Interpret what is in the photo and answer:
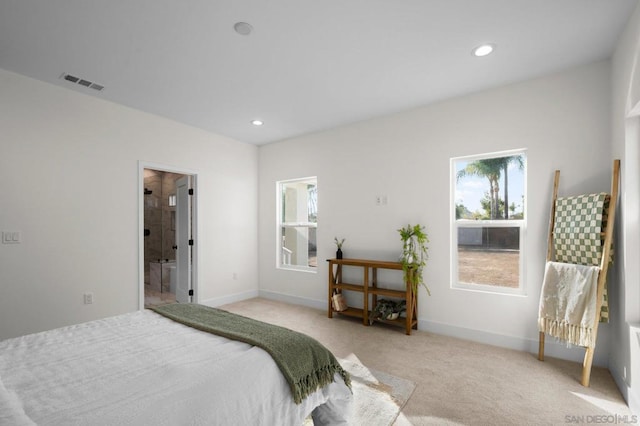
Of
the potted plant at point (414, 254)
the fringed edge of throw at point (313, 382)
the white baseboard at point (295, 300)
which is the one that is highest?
the potted plant at point (414, 254)

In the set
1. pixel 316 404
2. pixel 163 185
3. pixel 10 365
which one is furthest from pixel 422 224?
pixel 163 185

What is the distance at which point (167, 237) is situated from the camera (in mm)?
6859

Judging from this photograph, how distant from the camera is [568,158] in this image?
9.21 feet

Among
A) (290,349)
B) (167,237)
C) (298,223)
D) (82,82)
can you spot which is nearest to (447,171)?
(298,223)

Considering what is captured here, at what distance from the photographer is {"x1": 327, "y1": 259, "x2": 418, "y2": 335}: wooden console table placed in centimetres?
349

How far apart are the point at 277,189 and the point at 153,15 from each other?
3.27m

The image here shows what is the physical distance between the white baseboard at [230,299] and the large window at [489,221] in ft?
10.7

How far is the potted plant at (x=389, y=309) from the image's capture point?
3617mm

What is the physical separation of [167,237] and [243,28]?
5778 mm

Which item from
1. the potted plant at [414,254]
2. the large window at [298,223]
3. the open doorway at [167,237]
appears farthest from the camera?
the large window at [298,223]

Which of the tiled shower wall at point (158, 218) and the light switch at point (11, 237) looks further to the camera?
the tiled shower wall at point (158, 218)

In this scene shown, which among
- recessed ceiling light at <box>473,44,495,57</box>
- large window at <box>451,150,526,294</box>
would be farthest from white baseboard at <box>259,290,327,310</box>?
recessed ceiling light at <box>473,44,495,57</box>

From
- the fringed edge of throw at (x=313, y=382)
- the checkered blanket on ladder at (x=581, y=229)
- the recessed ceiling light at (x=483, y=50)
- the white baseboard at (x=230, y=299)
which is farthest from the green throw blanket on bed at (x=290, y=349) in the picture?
the white baseboard at (x=230, y=299)

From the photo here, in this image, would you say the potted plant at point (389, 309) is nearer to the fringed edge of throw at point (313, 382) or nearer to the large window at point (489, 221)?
the large window at point (489, 221)
